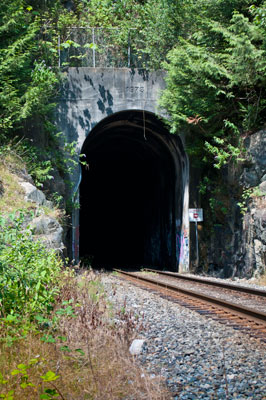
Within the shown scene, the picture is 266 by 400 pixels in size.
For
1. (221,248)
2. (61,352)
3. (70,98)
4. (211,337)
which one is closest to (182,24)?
(70,98)

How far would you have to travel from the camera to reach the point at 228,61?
11922 mm

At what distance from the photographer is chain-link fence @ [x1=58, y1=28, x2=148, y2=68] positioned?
15883 millimetres

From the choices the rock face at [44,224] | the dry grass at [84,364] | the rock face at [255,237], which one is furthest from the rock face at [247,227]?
the dry grass at [84,364]

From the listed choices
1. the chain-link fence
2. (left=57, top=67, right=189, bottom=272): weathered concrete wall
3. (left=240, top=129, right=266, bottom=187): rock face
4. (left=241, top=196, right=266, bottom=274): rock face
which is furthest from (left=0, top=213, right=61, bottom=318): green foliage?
the chain-link fence

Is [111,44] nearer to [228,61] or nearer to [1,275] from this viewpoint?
[228,61]

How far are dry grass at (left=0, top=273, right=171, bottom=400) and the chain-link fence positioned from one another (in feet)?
42.5

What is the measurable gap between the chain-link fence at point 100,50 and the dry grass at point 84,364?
510 inches

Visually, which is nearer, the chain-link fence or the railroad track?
the railroad track

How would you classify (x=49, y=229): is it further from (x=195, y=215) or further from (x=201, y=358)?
(x=195, y=215)

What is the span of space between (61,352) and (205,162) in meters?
12.3

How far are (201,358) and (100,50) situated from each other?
1466 cm

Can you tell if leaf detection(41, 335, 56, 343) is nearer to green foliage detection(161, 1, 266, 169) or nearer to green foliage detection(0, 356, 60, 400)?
green foliage detection(0, 356, 60, 400)

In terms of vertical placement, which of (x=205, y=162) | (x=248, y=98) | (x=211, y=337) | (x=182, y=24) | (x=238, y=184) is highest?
(x=182, y=24)

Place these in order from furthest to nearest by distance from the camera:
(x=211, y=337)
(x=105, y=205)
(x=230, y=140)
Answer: (x=105, y=205), (x=230, y=140), (x=211, y=337)
